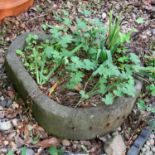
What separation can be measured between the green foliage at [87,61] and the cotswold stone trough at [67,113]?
56 millimetres

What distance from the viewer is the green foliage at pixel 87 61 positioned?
2246mm

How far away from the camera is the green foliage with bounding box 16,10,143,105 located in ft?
7.37

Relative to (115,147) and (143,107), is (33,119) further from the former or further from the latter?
(143,107)

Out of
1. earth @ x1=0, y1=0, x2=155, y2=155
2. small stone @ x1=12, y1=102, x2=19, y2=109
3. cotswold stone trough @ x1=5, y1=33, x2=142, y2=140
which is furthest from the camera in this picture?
small stone @ x1=12, y1=102, x2=19, y2=109

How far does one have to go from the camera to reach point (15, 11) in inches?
113

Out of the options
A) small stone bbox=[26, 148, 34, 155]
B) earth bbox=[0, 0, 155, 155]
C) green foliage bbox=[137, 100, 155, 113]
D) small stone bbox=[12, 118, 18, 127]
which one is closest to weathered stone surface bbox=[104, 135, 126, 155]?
earth bbox=[0, 0, 155, 155]

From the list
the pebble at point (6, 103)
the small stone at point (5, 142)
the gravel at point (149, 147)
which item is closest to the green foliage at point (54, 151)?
the small stone at point (5, 142)

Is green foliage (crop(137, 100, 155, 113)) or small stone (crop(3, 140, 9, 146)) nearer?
small stone (crop(3, 140, 9, 146))

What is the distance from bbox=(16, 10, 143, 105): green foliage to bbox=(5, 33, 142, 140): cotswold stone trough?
2.2 inches

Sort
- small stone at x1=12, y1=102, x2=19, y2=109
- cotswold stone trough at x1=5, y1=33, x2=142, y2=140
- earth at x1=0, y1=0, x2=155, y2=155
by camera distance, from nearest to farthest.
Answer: cotswold stone trough at x1=5, y1=33, x2=142, y2=140
earth at x1=0, y1=0, x2=155, y2=155
small stone at x1=12, y1=102, x2=19, y2=109

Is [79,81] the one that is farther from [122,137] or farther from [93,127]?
[122,137]

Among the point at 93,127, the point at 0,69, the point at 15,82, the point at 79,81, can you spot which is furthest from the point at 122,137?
the point at 0,69

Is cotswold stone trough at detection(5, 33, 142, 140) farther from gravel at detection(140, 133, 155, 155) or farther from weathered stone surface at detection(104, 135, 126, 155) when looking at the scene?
gravel at detection(140, 133, 155, 155)

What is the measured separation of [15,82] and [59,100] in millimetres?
317
